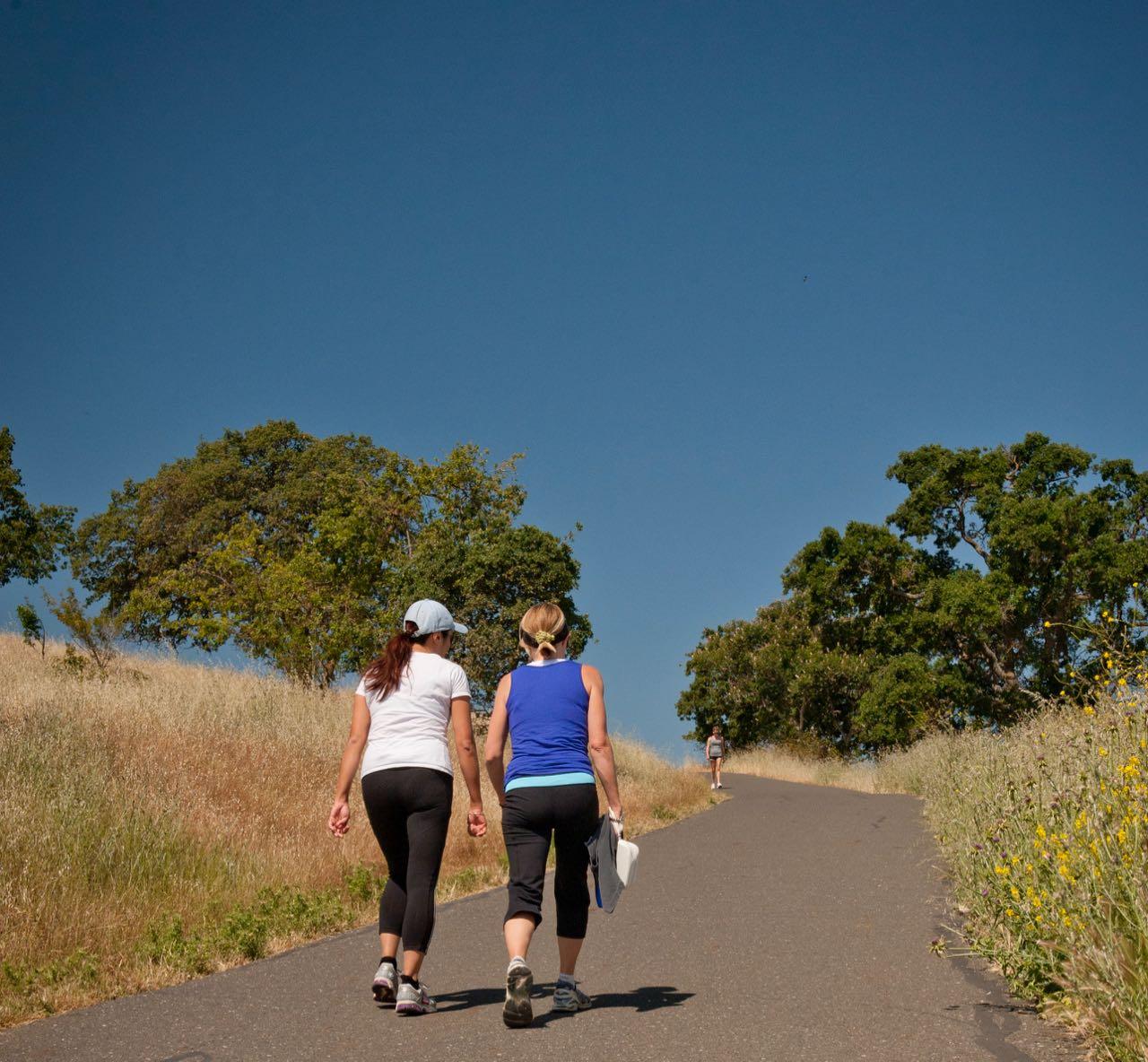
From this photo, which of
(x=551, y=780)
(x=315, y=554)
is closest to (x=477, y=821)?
(x=551, y=780)

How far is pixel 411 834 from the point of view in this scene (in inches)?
231

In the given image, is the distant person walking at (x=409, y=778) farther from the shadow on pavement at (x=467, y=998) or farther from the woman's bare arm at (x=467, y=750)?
the shadow on pavement at (x=467, y=998)

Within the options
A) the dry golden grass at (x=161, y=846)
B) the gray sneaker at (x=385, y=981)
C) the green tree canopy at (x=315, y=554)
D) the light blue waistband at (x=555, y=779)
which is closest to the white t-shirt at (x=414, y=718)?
the light blue waistband at (x=555, y=779)

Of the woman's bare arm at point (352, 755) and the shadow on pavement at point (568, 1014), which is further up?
the woman's bare arm at point (352, 755)

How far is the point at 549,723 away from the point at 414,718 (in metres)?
0.73

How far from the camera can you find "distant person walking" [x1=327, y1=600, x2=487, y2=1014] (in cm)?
584

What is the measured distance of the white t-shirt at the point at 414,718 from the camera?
5.93 meters

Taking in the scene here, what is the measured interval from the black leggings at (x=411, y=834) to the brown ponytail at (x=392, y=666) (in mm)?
435

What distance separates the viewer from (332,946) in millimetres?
7910

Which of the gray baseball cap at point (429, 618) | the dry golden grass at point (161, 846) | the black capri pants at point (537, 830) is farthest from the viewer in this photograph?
the dry golden grass at point (161, 846)

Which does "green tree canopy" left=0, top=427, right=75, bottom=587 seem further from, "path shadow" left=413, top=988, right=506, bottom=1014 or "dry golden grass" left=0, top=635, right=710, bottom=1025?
"path shadow" left=413, top=988, right=506, bottom=1014

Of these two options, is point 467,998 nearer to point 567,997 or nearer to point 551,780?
point 567,997

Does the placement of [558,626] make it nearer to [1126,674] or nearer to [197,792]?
[1126,674]

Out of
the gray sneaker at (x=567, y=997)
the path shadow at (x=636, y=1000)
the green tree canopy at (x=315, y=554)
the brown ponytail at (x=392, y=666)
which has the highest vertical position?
the green tree canopy at (x=315, y=554)
